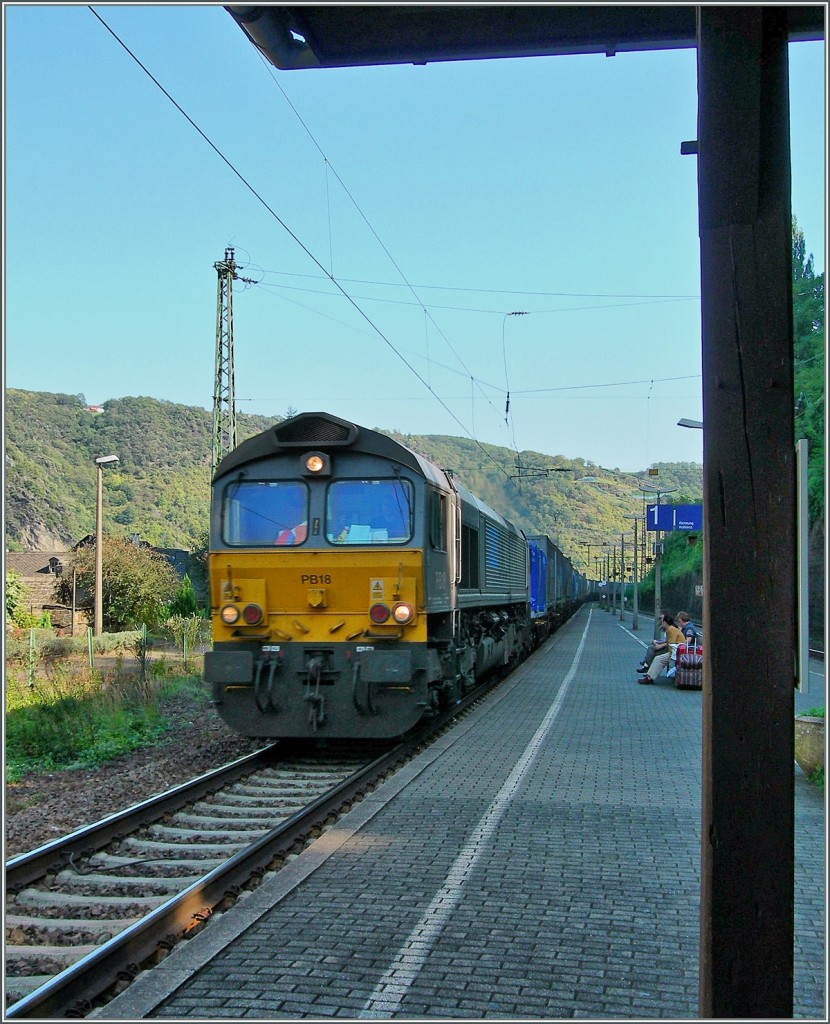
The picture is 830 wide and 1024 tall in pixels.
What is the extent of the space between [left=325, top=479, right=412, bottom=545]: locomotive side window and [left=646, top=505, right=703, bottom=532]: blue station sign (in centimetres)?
2293

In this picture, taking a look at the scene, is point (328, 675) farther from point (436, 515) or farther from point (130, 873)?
point (130, 873)

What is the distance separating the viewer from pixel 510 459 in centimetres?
7938

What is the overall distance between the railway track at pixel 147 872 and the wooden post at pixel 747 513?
9.58 feet

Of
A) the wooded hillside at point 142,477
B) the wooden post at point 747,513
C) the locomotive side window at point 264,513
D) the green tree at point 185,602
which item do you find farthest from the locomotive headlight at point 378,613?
the wooded hillside at point 142,477

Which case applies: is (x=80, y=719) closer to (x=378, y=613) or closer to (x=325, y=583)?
(x=325, y=583)

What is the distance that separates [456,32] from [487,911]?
14.5 ft

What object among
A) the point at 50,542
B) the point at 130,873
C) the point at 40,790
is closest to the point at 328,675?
the point at 40,790

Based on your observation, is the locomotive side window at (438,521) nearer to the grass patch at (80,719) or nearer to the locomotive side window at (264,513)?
the locomotive side window at (264,513)

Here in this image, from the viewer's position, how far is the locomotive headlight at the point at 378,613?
10188 mm

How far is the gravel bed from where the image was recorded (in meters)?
8.16

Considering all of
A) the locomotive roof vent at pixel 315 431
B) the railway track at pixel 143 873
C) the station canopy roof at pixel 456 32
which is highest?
the station canopy roof at pixel 456 32

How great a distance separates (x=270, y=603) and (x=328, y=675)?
0.99m

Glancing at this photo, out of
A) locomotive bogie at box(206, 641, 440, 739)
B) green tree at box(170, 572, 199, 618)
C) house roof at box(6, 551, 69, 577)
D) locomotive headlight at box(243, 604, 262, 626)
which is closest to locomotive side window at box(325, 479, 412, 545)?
locomotive headlight at box(243, 604, 262, 626)

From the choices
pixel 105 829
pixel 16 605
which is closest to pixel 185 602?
pixel 16 605
